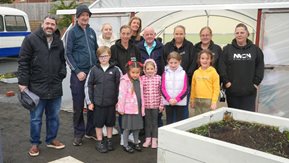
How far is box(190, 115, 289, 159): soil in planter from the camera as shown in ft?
10.5

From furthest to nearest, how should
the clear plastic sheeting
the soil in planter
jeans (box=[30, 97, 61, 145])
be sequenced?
the clear plastic sheeting → jeans (box=[30, 97, 61, 145]) → the soil in planter

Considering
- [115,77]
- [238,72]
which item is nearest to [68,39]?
[115,77]

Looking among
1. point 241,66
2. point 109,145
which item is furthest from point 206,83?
point 109,145

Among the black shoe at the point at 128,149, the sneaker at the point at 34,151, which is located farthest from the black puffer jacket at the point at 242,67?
the sneaker at the point at 34,151

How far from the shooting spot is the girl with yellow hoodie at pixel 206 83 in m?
4.30

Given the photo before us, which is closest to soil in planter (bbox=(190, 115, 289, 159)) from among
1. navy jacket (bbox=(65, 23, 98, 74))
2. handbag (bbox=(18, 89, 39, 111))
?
navy jacket (bbox=(65, 23, 98, 74))

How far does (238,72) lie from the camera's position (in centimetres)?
443

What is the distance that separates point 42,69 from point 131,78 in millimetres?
1222

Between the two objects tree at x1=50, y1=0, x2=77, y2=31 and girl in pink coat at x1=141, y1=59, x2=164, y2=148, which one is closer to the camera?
girl in pink coat at x1=141, y1=59, x2=164, y2=148

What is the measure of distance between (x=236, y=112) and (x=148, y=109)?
1.29 meters

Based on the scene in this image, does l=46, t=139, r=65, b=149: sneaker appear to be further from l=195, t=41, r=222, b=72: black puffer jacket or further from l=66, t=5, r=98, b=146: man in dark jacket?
l=195, t=41, r=222, b=72: black puffer jacket

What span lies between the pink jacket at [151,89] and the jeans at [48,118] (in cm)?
125

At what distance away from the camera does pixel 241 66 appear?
440 centimetres

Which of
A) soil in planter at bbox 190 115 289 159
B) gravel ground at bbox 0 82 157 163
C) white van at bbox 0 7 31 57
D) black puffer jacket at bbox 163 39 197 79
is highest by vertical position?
white van at bbox 0 7 31 57
